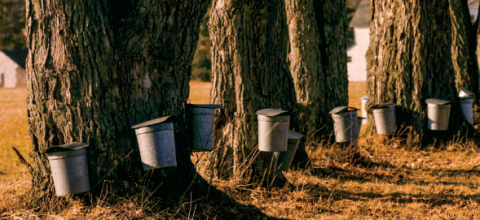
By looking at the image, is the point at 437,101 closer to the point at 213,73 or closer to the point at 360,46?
the point at 213,73

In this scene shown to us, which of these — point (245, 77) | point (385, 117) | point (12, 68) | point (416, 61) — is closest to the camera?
point (245, 77)

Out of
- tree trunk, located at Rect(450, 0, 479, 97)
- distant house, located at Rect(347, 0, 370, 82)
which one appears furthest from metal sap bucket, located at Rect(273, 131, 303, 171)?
distant house, located at Rect(347, 0, 370, 82)

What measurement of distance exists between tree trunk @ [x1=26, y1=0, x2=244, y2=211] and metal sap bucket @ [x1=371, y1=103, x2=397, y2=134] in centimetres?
392

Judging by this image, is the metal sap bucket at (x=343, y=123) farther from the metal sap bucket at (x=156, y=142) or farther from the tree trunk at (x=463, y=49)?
the tree trunk at (x=463, y=49)

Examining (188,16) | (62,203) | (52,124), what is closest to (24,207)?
(62,203)

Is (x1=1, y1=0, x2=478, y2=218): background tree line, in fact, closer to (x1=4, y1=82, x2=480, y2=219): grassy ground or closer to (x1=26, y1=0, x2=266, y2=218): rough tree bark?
(x1=26, y1=0, x2=266, y2=218): rough tree bark

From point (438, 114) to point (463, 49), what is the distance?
4257 mm

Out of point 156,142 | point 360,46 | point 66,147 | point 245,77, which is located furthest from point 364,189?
point 360,46

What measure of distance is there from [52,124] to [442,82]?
5.93 metres

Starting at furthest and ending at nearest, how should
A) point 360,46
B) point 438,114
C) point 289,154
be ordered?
point 360,46
point 438,114
point 289,154

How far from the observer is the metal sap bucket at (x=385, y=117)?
261 inches

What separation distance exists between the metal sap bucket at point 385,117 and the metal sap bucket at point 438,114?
60 centimetres

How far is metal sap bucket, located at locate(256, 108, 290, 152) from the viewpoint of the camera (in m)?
4.22

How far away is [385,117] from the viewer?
261 inches
